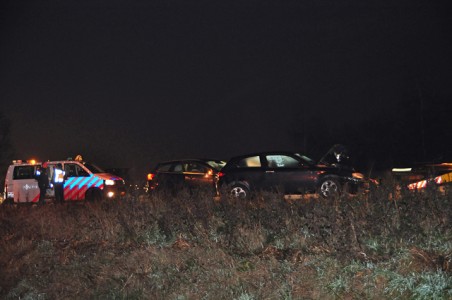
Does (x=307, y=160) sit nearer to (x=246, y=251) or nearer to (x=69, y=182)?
(x=246, y=251)

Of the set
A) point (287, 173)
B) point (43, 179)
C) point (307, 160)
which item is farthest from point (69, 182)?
point (307, 160)

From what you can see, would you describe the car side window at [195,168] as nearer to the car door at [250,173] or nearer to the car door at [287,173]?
the car door at [250,173]

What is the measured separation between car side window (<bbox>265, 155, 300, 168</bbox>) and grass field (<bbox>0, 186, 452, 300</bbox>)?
5234mm

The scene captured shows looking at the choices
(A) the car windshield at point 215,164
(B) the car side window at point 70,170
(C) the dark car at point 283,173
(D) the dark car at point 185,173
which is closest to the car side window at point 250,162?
(C) the dark car at point 283,173

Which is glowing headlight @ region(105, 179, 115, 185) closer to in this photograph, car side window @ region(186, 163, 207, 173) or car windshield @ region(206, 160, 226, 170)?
car side window @ region(186, 163, 207, 173)

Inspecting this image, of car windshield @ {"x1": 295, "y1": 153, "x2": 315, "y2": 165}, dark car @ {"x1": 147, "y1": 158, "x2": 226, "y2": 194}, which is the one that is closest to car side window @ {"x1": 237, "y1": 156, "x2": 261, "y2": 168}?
car windshield @ {"x1": 295, "y1": 153, "x2": 315, "y2": 165}

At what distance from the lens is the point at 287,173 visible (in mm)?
14273

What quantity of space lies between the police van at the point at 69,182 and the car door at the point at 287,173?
5499 millimetres

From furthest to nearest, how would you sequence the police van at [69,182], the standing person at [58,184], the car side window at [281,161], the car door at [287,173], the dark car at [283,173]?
the police van at [69,182] → the standing person at [58,184] → the car side window at [281,161] → the car door at [287,173] → the dark car at [283,173]

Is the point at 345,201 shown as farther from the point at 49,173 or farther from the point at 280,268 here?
the point at 49,173

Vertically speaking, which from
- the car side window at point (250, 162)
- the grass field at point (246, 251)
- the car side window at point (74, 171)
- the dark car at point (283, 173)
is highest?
the car side window at point (74, 171)

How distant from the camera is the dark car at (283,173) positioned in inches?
551

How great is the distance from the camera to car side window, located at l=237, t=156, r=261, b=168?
14.7m

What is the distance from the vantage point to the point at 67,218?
33.7ft
